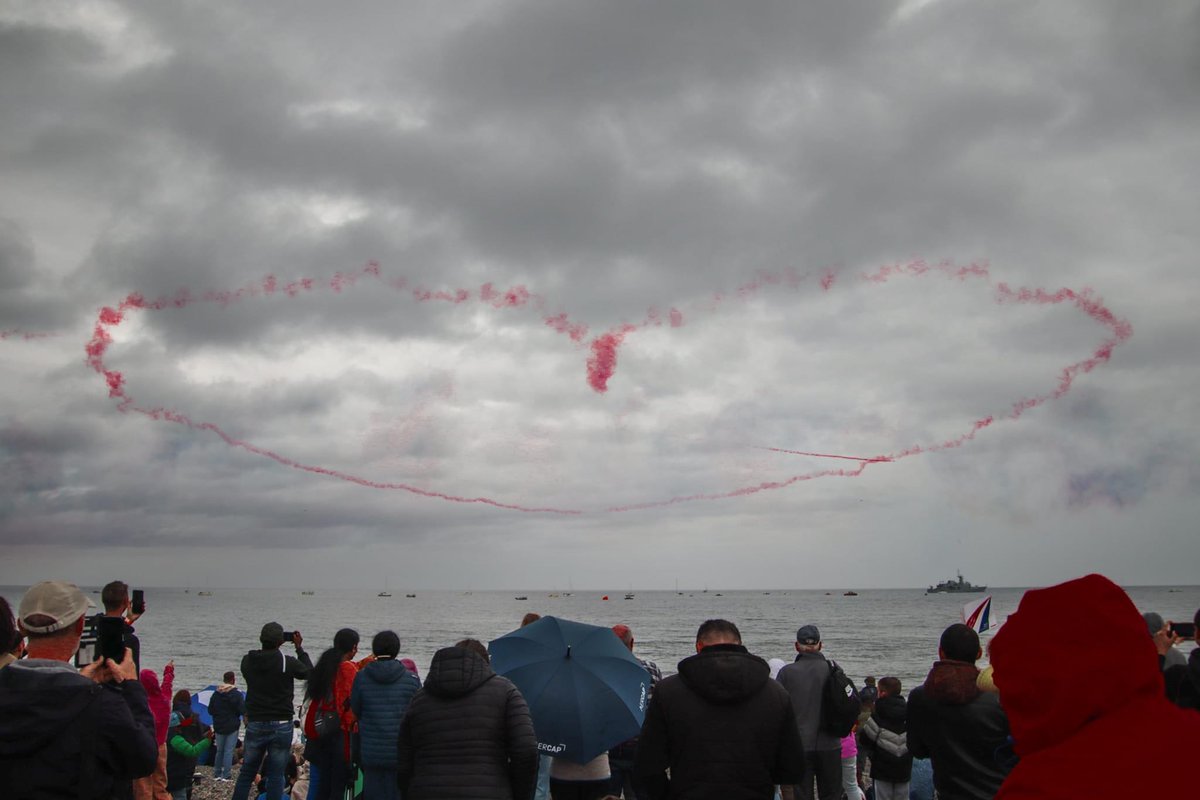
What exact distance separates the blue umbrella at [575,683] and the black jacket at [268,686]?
3.01 metres

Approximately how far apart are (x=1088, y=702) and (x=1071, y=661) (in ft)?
0.31

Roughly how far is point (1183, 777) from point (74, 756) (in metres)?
3.70

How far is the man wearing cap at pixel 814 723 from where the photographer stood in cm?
749

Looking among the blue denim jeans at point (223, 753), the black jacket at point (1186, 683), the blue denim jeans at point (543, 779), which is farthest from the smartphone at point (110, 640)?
the blue denim jeans at point (223, 753)

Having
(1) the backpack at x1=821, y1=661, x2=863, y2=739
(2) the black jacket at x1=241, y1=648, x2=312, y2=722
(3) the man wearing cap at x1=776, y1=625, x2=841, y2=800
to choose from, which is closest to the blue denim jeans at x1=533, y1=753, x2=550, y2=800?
(3) the man wearing cap at x1=776, y1=625, x2=841, y2=800

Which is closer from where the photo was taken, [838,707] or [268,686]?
[838,707]

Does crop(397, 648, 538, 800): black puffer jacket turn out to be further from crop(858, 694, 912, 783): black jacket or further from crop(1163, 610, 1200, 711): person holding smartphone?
crop(858, 694, 912, 783): black jacket

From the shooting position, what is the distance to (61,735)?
3.54 m

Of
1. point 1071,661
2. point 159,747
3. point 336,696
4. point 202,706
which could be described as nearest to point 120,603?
point 159,747

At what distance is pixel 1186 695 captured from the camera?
193 inches

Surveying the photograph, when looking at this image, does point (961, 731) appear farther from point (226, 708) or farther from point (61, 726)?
point (226, 708)

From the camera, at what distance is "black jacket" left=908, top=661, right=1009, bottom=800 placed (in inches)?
206

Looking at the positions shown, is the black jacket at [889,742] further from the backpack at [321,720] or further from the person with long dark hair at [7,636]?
the person with long dark hair at [7,636]

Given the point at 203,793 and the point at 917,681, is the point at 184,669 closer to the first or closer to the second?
the point at 917,681
